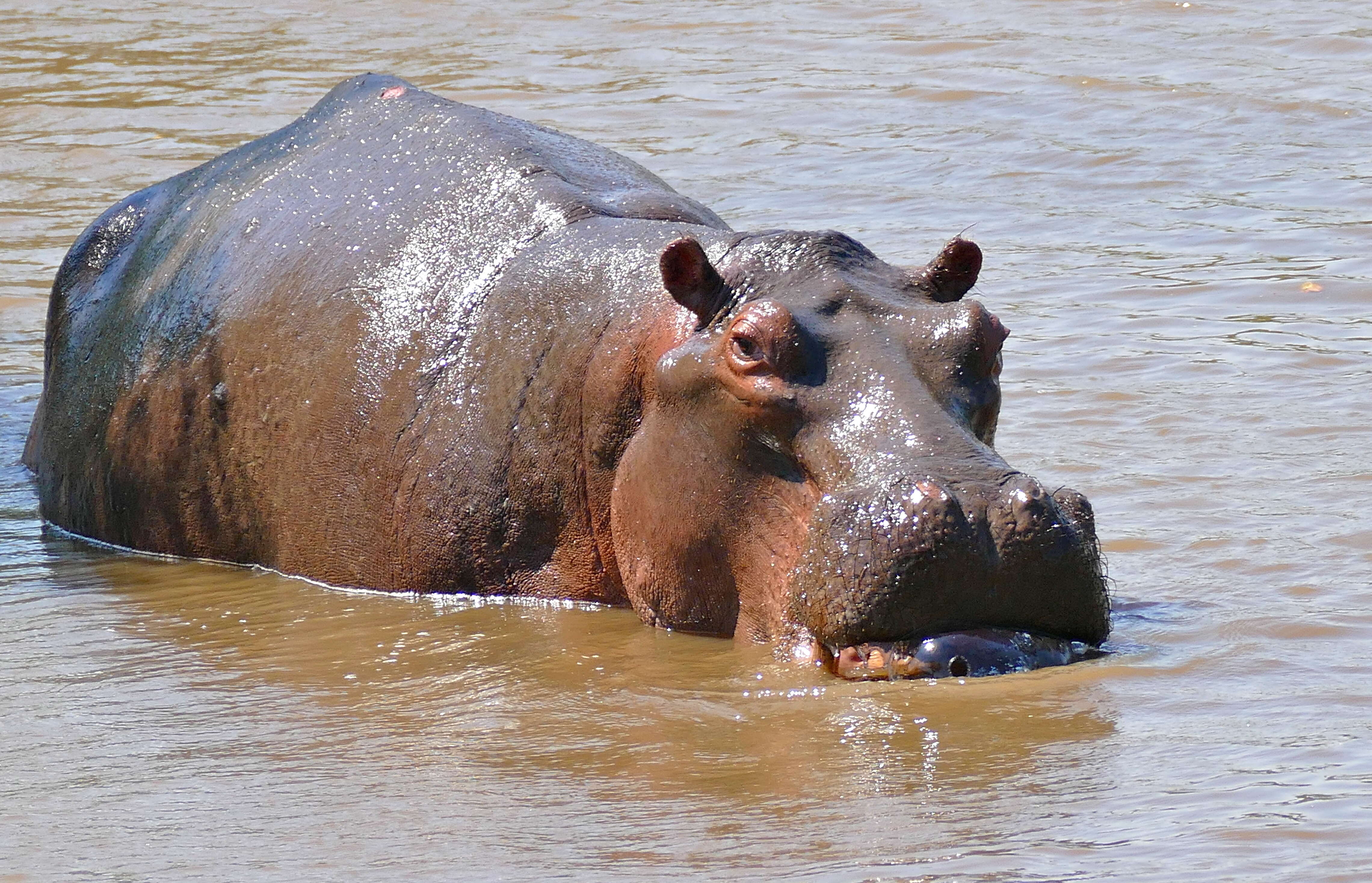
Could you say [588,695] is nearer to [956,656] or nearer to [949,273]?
[956,656]

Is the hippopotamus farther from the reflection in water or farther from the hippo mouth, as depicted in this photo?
the reflection in water

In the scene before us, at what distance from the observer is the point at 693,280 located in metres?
5.72

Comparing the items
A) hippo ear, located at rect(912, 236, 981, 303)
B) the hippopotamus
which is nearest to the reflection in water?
the hippopotamus

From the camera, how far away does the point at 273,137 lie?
7836 millimetres

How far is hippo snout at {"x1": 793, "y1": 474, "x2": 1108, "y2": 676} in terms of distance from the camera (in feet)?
16.2

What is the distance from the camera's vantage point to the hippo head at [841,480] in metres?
4.98

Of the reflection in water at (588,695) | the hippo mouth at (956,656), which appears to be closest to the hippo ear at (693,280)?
the reflection in water at (588,695)

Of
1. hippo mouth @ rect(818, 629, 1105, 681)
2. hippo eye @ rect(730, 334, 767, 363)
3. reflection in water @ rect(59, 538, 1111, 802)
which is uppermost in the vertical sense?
hippo eye @ rect(730, 334, 767, 363)

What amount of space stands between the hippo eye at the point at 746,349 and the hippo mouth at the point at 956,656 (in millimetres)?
780

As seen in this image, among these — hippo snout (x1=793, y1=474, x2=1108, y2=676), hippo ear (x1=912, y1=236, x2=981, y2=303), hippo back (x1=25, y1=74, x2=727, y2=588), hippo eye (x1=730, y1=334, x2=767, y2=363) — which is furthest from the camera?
hippo back (x1=25, y1=74, x2=727, y2=588)

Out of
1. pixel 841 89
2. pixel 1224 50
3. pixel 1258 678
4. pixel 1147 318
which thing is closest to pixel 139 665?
pixel 1258 678

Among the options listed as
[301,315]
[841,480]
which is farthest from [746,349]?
[301,315]

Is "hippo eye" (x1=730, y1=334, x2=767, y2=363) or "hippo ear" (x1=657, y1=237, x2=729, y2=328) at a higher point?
"hippo ear" (x1=657, y1=237, x2=729, y2=328)

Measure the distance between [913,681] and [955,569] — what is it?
0.30 m
